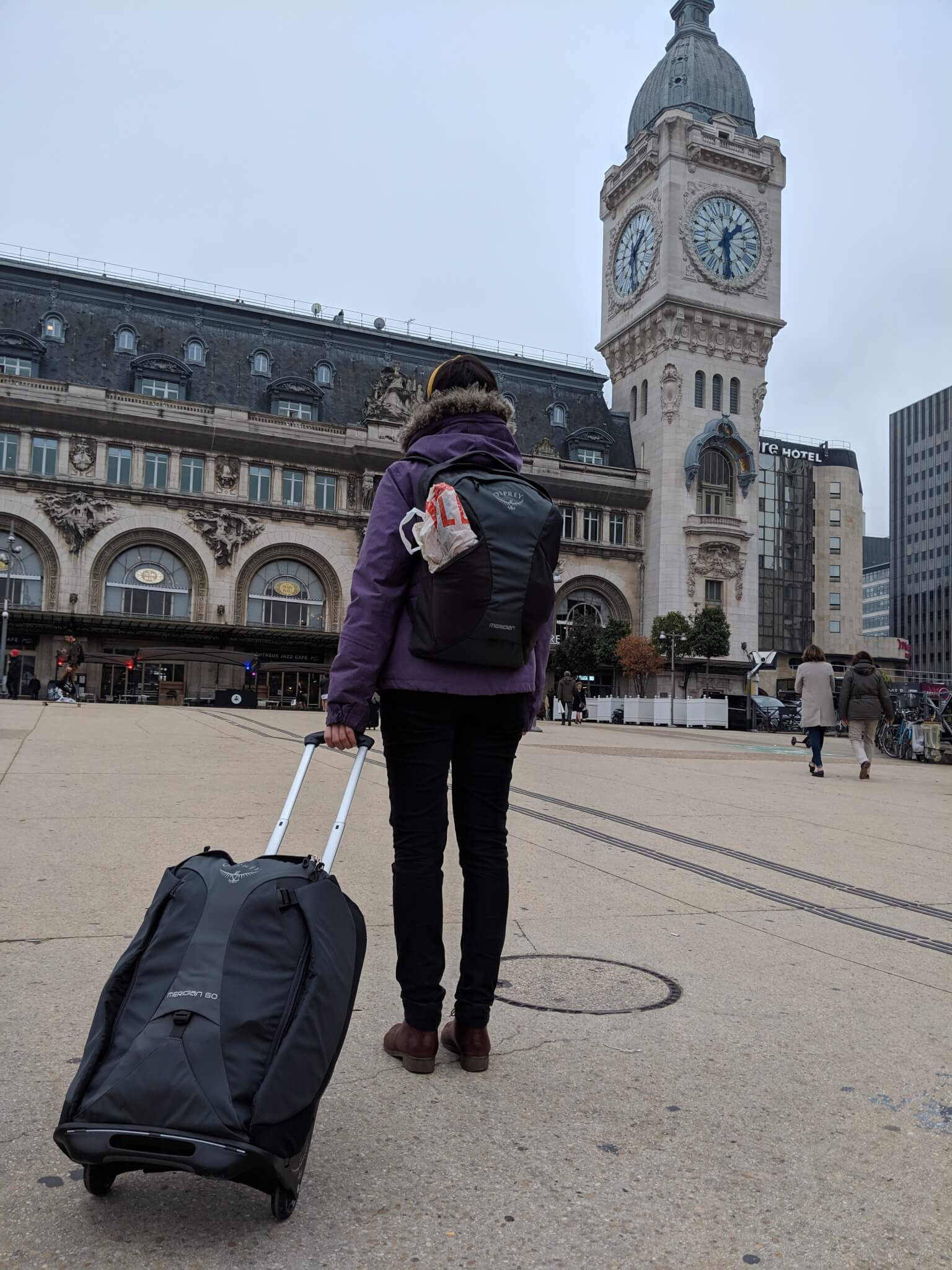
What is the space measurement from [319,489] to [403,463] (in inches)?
2173

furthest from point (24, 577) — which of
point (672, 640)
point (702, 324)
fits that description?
point (702, 324)

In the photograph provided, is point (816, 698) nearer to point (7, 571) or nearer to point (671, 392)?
point (7, 571)

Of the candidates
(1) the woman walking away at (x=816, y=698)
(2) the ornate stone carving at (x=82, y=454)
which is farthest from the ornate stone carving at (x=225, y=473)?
(1) the woman walking away at (x=816, y=698)

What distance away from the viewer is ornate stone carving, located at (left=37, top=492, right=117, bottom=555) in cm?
5059

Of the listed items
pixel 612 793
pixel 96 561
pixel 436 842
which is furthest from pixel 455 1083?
pixel 96 561

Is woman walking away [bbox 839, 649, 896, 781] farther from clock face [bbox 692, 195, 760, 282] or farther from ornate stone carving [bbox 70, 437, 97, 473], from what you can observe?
clock face [bbox 692, 195, 760, 282]

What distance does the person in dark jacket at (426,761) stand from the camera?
9.03 ft

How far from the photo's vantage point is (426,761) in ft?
9.23

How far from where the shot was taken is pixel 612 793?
9.68 m

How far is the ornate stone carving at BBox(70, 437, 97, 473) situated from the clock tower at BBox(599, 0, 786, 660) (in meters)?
32.6

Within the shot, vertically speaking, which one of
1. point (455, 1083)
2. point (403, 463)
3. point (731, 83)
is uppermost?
point (731, 83)

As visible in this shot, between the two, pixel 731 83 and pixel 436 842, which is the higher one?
pixel 731 83

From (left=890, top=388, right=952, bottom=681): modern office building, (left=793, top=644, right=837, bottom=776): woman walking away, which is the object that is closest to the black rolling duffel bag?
(left=793, top=644, right=837, bottom=776): woman walking away

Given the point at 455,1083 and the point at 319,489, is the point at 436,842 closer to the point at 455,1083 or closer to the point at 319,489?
the point at 455,1083
